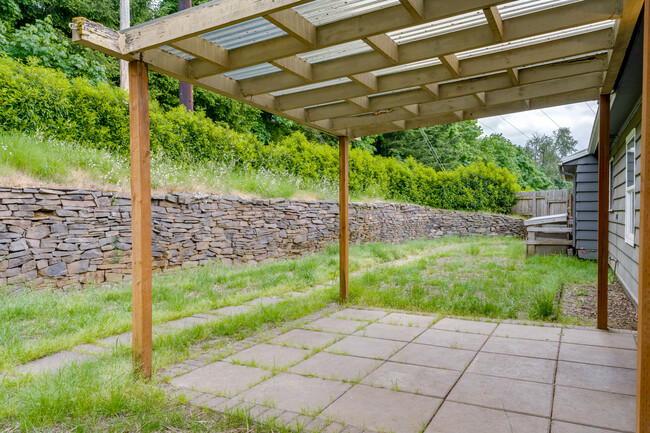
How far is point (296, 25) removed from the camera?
8.44ft

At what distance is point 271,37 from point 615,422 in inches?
120

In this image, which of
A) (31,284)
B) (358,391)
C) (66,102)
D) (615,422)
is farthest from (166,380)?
(66,102)

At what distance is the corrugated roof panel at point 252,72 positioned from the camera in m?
3.50

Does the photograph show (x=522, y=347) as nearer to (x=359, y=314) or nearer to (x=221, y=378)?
(x=359, y=314)

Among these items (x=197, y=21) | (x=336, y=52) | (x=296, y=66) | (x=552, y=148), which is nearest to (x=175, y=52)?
(x=197, y=21)

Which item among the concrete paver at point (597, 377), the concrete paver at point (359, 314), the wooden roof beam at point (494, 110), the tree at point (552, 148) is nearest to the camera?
the concrete paver at point (597, 377)

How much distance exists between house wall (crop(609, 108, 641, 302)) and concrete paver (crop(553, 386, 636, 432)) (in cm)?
247

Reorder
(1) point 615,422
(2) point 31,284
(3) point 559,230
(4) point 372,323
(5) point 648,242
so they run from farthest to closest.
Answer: (3) point 559,230
(2) point 31,284
(4) point 372,323
(1) point 615,422
(5) point 648,242

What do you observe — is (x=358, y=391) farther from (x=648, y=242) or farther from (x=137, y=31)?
(x=137, y=31)

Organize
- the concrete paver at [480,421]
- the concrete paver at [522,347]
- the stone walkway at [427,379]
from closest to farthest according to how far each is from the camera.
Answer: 1. the concrete paver at [480,421]
2. the stone walkway at [427,379]
3. the concrete paver at [522,347]

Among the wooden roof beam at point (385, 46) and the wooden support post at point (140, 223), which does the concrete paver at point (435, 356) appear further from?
the wooden roof beam at point (385, 46)

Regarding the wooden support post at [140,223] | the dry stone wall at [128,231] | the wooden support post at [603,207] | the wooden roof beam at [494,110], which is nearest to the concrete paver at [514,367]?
the wooden support post at [603,207]

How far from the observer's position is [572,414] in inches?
93.7

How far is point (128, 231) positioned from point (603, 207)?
5.65 m
